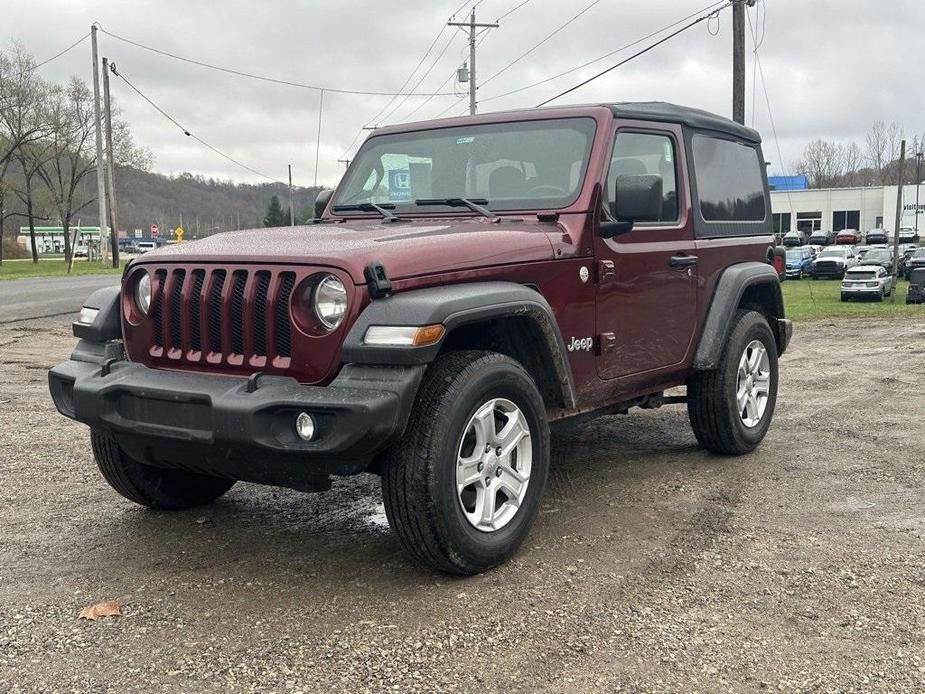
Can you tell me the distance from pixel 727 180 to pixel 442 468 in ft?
11.0

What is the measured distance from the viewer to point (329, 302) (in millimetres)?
3396

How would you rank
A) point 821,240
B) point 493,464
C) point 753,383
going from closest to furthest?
point 493,464 < point 753,383 < point 821,240

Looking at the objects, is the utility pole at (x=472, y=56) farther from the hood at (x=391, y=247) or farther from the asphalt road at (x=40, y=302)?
the hood at (x=391, y=247)

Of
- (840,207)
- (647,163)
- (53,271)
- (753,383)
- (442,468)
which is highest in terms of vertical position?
(840,207)

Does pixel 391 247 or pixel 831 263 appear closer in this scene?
pixel 391 247

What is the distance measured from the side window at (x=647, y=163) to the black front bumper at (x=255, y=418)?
1943 millimetres

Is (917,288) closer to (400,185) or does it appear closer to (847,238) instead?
(400,185)

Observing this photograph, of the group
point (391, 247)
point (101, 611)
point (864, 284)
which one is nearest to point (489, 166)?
point (391, 247)

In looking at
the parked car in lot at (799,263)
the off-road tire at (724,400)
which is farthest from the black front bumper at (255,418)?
the parked car in lot at (799,263)

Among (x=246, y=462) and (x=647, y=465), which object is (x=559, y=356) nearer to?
(x=246, y=462)

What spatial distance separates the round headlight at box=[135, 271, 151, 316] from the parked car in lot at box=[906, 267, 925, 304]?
26639 millimetres

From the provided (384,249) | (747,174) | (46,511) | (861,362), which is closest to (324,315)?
Result: (384,249)

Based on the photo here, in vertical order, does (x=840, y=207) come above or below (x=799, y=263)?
above

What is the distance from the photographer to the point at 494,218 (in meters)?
4.45
